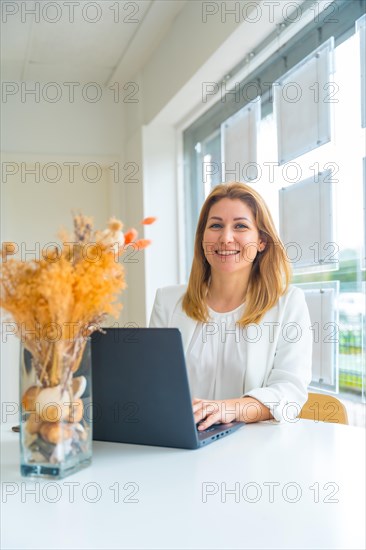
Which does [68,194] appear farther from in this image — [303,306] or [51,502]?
[51,502]

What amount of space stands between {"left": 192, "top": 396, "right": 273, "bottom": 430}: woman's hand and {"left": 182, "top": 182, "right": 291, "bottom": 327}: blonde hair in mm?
358

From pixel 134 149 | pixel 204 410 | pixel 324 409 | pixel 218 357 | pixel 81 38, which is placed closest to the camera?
pixel 204 410

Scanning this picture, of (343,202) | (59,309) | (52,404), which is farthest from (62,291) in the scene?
(343,202)

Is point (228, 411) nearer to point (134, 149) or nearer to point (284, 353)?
point (284, 353)

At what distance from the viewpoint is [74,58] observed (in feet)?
14.6

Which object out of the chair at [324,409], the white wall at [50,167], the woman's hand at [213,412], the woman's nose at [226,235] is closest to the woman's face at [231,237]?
the woman's nose at [226,235]

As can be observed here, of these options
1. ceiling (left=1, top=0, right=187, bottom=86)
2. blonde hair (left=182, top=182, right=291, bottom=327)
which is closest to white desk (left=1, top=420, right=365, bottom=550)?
blonde hair (left=182, top=182, right=291, bottom=327)

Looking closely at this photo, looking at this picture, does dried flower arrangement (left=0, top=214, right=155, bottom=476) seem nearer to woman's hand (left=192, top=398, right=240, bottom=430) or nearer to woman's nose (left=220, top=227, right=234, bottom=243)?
woman's hand (left=192, top=398, right=240, bottom=430)

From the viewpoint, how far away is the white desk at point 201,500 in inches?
34.4

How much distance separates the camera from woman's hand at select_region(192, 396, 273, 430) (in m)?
1.51

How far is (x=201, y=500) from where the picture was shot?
1.03 meters

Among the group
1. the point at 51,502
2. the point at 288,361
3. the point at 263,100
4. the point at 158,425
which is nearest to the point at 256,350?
the point at 288,361

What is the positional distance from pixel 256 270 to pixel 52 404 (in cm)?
117

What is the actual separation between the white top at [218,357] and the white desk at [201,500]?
0.50 metres
